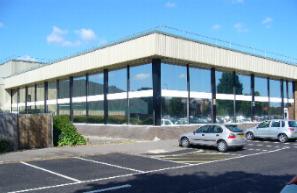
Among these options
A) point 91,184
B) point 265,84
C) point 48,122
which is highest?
point 265,84

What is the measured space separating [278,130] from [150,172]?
1572cm

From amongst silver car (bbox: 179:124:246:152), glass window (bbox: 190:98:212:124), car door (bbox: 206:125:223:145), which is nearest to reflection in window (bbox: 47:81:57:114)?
glass window (bbox: 190:98:212:124)

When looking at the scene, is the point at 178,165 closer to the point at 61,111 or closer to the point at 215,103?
the point at 215,103

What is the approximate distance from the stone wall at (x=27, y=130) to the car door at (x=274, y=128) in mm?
14120

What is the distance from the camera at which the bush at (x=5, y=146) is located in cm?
2100

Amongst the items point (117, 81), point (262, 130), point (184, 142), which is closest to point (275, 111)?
point (262, 130)

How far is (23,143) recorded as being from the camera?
73.2ft

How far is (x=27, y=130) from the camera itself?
2253cm

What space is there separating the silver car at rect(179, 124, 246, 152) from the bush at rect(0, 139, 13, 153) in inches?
A: 366

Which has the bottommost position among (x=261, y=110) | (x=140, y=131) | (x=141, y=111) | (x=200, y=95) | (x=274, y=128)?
(x=140, y=131)

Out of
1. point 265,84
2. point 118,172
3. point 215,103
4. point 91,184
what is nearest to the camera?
point 91,184

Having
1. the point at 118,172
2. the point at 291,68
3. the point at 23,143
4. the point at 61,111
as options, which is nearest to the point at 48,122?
the point at 23,143

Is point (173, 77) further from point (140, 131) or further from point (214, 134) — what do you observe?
point (214, 134)

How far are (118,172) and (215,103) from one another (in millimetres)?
20703
